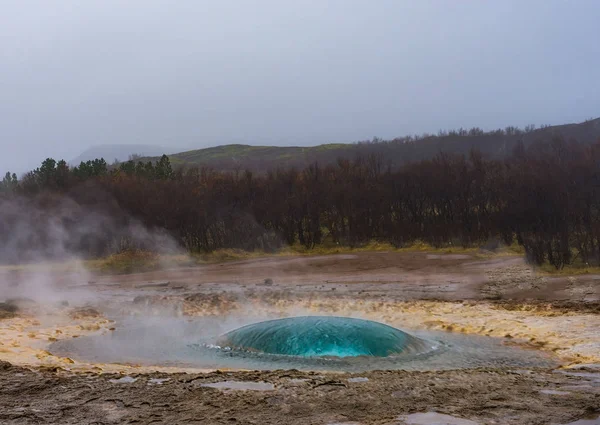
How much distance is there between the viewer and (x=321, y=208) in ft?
117

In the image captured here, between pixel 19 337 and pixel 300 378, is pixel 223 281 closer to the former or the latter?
pixel 19 337

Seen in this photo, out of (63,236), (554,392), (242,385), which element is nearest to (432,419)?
(554,392)

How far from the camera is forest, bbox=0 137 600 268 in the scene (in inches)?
1171

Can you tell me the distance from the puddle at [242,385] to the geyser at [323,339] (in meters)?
2.59

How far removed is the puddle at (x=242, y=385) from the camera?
7164 millimetres

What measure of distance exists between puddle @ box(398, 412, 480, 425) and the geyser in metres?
4.03

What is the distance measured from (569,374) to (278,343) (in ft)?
15.8

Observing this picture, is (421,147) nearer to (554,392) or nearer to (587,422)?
(554,392)

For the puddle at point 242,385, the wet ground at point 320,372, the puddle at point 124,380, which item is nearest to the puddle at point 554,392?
the wet ground at point 320,372

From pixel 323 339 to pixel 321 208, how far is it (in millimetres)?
25464

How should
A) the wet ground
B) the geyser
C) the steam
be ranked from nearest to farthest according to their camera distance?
the wet ground < the geyser < the steam

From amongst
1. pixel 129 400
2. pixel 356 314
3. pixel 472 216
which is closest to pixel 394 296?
pixel 356 314

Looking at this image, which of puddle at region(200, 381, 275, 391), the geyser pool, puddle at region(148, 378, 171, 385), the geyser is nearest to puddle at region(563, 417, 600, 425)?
puddle at region(200, 381, 275, 391)

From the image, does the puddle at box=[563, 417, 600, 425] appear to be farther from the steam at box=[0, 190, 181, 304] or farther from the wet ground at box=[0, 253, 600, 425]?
the steam at box=[0, 190, 181, 304]
